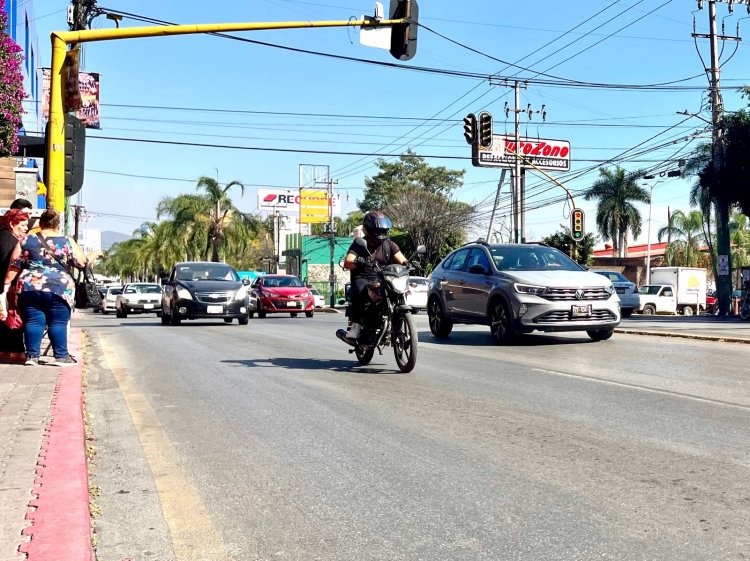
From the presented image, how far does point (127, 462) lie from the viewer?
5.33m

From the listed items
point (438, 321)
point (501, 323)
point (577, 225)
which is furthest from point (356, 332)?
point (577, 225)

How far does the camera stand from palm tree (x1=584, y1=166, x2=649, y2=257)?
6397cm

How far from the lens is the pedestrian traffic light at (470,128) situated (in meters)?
29.8

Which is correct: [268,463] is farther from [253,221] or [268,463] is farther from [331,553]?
[253,221]

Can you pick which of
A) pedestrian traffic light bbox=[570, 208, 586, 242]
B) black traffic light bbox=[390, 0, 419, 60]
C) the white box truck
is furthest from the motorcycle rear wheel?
the white box truck

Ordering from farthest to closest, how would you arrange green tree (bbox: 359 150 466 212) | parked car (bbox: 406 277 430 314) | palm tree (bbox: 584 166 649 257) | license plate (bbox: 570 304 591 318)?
green tree (bbox: 359 150 466 212)
palm tree (bbox: 584 166 649 257)
parked car (bbox: 406 277 430 314)
license plate (bbox: 570 304 591 318)

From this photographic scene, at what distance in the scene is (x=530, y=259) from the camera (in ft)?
46.3

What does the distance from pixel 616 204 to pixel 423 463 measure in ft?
206

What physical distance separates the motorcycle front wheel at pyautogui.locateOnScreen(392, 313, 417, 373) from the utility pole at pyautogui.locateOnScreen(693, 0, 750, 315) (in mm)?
27734

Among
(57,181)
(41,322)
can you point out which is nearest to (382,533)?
(41,322)

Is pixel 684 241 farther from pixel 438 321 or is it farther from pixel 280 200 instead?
pixel 438 321

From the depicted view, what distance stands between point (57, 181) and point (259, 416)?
22.2ft

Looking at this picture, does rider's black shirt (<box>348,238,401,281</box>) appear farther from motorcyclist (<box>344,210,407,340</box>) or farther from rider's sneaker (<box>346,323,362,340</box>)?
rider's sneaker (<box>346,323,362,340</box>)

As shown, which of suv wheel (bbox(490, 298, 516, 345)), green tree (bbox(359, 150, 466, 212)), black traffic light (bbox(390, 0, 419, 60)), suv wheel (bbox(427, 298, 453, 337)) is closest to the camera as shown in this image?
suv wheel (bbox(490, 298, 516, 345))
